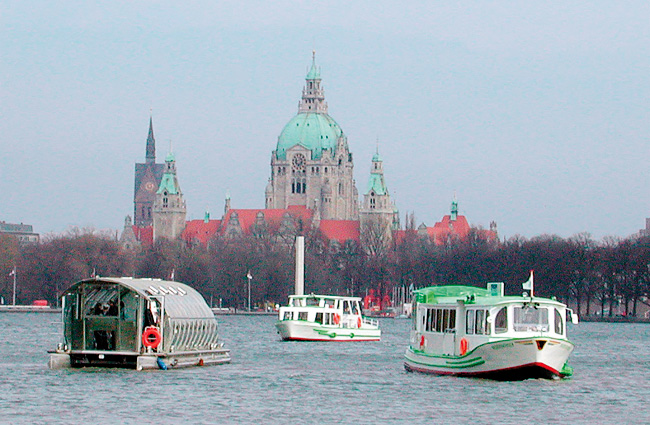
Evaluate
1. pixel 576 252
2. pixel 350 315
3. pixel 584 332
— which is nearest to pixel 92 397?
pixel 350 315

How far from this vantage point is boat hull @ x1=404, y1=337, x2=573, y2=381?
66.7m

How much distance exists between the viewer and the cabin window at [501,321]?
67500 mm

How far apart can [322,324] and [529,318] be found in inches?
1978

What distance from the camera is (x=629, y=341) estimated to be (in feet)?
425

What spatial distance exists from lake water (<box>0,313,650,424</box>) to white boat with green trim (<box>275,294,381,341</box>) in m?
26.4

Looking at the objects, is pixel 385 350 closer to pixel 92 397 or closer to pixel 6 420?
pixel 92 397

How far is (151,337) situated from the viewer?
7062cm

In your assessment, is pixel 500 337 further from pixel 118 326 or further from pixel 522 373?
pixel 118 326

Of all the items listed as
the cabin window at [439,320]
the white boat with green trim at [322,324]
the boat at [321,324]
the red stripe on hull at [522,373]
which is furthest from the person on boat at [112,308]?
the boat at [321,324]

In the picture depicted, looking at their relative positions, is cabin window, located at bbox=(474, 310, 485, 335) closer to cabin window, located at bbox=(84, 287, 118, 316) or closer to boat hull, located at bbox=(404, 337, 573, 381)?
boat hull, located at bbox=(404, 337, 573, 381)

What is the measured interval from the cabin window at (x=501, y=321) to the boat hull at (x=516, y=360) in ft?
2.04

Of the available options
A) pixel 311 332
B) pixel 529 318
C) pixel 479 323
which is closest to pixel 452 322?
pixel 479 323

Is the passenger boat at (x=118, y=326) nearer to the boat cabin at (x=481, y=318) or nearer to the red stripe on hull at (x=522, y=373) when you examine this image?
the boat cabin at (x=481, y=318)

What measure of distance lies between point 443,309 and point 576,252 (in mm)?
123445
